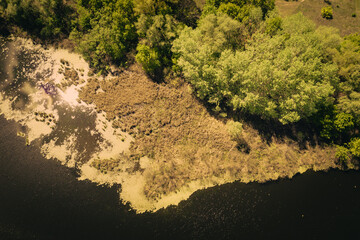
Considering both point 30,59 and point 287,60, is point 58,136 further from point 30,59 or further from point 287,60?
point 287,60

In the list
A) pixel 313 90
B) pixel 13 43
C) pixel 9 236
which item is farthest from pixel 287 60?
pixel 13 43

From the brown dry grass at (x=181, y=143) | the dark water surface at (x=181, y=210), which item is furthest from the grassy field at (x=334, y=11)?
the dark water surface at (x=181, y=210)

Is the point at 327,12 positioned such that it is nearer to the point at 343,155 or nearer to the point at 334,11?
the point at 334,11

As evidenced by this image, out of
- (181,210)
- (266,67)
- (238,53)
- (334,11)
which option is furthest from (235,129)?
(334,11)

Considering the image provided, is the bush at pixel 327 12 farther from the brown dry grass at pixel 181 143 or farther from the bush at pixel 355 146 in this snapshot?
the brown dry grass at pixel 181 143

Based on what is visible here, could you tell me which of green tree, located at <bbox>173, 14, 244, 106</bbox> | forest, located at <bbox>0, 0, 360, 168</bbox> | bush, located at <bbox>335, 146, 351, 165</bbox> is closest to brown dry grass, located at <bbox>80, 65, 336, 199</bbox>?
bush, located at <bbox>335, 146, 351, 165</bbox>

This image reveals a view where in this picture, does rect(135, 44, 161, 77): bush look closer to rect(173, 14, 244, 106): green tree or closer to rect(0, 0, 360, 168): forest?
rect(0, 0, 360, 168): forest
